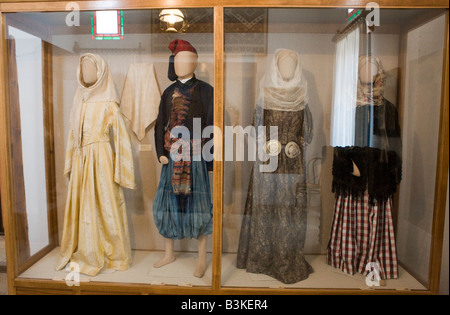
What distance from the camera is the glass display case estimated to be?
1.71 meters

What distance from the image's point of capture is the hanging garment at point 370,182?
1.78 meters

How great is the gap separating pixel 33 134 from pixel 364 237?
216cm

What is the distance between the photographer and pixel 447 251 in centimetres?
168

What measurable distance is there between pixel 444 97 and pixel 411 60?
0.29 metres

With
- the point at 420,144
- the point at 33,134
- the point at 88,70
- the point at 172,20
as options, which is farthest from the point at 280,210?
the point at 33,134

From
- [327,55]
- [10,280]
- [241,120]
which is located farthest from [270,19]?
[10,280]

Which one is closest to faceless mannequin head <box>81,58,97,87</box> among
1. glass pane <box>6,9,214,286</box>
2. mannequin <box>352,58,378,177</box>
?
glass pane <box>6,9,214,286</box>

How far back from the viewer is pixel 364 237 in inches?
72.7

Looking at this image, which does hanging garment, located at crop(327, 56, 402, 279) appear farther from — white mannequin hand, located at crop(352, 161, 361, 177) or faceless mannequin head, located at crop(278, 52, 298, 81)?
faceless mannequin head, located at crop(278, 52, 298, 81)

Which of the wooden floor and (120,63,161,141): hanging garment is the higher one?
(120,63,161,141): hanging garment

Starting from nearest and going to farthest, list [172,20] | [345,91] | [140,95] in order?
[172,20]
[345,91]
[140,95]

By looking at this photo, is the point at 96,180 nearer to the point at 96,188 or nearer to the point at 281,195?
the point at 96,188

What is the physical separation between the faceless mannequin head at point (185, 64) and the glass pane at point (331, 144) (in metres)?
0.23

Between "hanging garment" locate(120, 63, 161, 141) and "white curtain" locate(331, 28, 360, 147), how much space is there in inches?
44.3
